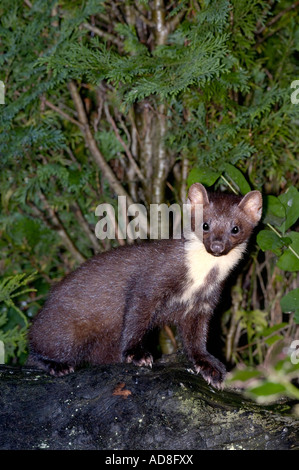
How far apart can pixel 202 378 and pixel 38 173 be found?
2.37 metres

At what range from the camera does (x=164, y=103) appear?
4680mm

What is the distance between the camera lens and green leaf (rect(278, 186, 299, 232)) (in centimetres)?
404

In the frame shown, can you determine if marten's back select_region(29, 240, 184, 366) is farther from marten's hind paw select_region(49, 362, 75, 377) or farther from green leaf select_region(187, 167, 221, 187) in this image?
green leaf select_region(187, 167, 221, 187)

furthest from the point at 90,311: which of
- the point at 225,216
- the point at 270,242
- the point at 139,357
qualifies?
the point at 270,242

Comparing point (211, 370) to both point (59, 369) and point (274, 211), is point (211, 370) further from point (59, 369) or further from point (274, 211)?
point (274, 211)

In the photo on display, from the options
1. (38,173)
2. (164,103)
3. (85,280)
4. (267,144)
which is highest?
(164,103)

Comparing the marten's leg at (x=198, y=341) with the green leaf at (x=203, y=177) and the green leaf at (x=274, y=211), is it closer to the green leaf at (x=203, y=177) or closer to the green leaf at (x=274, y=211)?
the green leaf at (x=274, y=211)

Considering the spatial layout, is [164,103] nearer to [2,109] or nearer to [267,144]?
[267,144]

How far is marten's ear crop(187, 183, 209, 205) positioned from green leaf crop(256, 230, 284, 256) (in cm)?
48

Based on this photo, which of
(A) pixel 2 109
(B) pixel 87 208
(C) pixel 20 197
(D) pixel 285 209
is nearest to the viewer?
(D) pixel 285 209

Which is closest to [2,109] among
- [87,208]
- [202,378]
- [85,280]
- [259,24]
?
[87,208]

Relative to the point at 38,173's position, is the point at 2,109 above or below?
above

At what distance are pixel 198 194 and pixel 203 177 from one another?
0.30 metres

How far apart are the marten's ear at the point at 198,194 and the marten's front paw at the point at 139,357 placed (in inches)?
44.9
